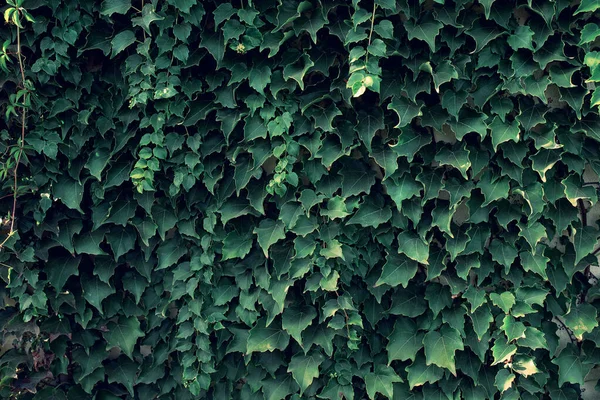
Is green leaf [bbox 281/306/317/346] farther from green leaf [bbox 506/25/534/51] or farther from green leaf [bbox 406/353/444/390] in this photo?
green leaf [bbox 506/25/534/51]

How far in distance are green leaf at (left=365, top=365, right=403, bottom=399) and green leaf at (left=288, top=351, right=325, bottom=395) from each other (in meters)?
0.22

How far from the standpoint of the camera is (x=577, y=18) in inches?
98.5

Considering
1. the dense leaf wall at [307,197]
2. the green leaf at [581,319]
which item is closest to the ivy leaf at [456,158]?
the dense leaf wall at [307,197]

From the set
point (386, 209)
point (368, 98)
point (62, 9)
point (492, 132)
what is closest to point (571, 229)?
point (492, 132)

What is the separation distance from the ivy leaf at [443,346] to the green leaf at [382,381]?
0.18 meters

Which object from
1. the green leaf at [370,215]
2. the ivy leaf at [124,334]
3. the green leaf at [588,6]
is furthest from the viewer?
the ivy leaf at [124,334]

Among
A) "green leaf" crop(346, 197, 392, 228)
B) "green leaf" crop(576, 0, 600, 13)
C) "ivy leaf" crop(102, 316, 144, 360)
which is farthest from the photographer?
"ivy leaf" crop(102, 316, 144, 360)

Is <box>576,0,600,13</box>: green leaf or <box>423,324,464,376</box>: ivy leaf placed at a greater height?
<box>576,0,600,13</box>: green leaf

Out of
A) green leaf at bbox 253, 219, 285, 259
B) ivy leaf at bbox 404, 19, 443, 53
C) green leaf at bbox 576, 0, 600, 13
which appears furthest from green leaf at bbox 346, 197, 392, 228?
green leaf at bbox 576, 0, 600, 13

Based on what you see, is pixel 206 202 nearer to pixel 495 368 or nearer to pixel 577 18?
pixel 495 368

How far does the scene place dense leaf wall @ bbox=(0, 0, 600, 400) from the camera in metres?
2.55

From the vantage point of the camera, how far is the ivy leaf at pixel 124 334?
9.39 feet

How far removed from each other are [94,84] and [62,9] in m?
0.33

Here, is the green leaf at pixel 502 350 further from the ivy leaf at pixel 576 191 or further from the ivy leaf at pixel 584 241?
the ivy leaf at pixel 576 191
